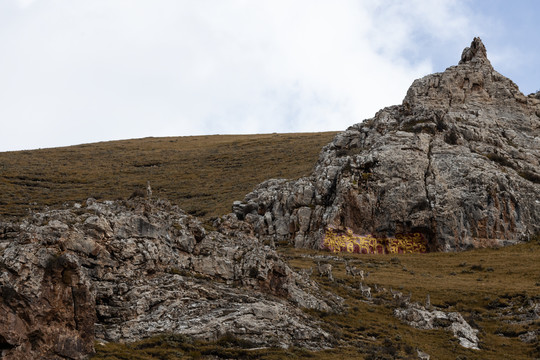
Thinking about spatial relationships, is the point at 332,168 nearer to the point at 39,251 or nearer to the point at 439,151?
the point at 439,151

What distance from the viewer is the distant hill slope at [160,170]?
9681cm

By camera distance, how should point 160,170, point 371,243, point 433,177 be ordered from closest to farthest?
point 371,243 < point 433,177 < point 160,170

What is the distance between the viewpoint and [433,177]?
74.7 meters

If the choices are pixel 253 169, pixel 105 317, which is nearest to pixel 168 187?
pixel 253 169

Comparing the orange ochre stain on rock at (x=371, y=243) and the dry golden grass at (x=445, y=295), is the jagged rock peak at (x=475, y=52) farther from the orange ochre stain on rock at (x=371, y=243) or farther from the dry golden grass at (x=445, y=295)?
the dry golden grass at (x=445, y=295)

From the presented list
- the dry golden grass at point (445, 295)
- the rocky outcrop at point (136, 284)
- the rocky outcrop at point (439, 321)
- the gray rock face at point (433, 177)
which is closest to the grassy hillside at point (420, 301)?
the dry golden grass at point (445, 295)

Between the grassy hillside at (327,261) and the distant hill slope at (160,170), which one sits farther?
the distant hill slope at (160,170)

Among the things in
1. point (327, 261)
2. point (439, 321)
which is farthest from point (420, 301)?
point (327, 261)

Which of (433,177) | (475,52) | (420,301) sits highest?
(475,52)

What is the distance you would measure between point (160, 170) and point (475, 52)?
219 feet

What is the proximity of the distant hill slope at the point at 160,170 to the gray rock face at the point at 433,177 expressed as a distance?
13288mm

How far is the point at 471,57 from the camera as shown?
316ft

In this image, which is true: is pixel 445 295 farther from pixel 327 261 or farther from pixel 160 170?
pixel 160 170

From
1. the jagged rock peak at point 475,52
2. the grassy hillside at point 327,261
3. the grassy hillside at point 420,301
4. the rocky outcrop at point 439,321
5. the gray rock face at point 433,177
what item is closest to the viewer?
the grassy hillside at point 420,301
